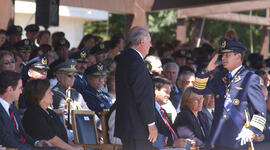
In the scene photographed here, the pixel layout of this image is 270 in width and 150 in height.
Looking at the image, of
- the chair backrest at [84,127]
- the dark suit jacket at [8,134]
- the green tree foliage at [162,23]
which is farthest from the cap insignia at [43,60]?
the green tree foliage at [162,23]

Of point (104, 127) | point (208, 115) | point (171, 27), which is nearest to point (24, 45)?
point (104, 127)

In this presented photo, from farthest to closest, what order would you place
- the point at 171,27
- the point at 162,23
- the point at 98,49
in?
the point at 171,27 → the point at 162,23 → the point at 98,49

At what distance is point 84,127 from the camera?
20.5 feet

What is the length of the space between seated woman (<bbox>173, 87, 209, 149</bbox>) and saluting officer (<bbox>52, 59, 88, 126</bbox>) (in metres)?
1.24

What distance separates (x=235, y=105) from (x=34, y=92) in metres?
2.09

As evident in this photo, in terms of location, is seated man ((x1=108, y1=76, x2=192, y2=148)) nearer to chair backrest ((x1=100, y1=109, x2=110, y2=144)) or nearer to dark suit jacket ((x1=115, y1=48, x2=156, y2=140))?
chair backrest ((x1=100, y1=109, x2=110, y2=144))

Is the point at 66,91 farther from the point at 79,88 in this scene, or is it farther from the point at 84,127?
the point at 79,88

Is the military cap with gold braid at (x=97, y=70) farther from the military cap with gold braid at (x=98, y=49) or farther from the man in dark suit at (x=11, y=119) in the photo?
the man in dark suit at (x=11, y=119)

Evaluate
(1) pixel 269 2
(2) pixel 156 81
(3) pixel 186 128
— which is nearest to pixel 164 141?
(3) pixel 186 128

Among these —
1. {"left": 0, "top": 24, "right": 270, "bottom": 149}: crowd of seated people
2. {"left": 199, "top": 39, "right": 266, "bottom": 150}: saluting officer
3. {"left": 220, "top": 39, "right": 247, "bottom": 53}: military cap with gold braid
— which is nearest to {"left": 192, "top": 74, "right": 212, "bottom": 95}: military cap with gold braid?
{"left": 199, "top": 39, "right": 266, "bottom": 150}: saluting officer

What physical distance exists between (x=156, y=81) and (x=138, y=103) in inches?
81.9

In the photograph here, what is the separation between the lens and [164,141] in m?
6.33

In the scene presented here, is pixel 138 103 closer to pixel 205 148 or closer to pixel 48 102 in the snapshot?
pixel 48 102

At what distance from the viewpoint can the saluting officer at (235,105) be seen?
16.7 feet
